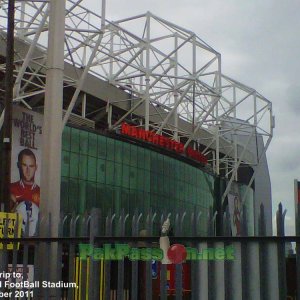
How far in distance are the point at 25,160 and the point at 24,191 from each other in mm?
1626

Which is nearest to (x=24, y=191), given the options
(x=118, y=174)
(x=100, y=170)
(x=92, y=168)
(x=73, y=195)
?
(x=73, y=195)

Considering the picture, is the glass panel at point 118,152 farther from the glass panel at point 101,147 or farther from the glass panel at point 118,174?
A: the glass panel at point 101,147

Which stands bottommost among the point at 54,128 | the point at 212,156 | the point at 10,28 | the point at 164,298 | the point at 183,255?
the point at 164,298

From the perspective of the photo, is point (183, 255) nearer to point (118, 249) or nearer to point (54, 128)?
point (118, 249)

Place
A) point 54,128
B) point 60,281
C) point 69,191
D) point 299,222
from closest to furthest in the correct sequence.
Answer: point 299,222
point 60,281
point 54,128
point 69,191

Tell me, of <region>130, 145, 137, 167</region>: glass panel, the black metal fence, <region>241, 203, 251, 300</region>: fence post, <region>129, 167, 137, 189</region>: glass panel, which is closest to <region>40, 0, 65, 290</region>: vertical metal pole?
the black metal fence

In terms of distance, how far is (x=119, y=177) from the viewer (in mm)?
45125

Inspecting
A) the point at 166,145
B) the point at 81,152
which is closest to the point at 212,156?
the point at 166,145

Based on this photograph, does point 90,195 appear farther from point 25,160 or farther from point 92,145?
point 25,160

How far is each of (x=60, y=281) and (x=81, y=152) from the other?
32828 millimetres

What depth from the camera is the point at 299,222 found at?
22.5ft

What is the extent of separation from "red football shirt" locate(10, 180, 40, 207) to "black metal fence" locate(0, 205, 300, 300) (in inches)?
986

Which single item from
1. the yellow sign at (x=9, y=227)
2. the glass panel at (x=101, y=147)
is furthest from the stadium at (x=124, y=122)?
the yellow sign at (x=9, y=227)

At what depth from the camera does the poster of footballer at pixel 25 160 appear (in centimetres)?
3366
